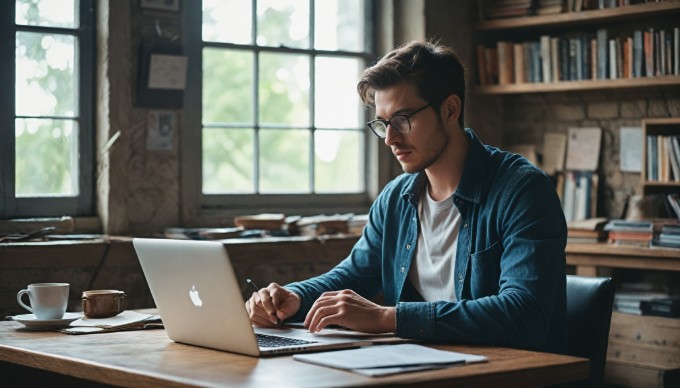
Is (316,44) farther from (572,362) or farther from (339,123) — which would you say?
(572,362)

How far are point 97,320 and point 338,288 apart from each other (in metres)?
0.72

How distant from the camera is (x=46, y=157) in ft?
14.5

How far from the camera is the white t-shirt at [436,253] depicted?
2.83 metres

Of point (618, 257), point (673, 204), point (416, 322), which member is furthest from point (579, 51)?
point (416, 322)

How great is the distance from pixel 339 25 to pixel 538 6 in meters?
1.08

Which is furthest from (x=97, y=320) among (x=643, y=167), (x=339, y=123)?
(x=643, y=167)

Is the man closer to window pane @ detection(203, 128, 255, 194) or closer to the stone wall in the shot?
window pane @ detection(203, 128, 255, 194)

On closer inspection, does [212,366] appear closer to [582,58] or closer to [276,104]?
[276,104]

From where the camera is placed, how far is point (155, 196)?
457 cm

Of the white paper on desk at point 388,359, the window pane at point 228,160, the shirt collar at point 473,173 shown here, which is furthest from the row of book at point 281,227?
the white paper on desk at point 388,359

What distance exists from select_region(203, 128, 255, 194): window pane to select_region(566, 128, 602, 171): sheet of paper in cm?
178

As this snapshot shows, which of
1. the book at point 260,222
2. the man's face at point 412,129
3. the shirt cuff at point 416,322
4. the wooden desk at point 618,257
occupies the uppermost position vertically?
the man's face at point 412,129

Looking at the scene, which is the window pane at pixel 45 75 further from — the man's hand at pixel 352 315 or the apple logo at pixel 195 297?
the man's hand at pixel 352 315

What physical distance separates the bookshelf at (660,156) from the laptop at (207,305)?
116 inches
